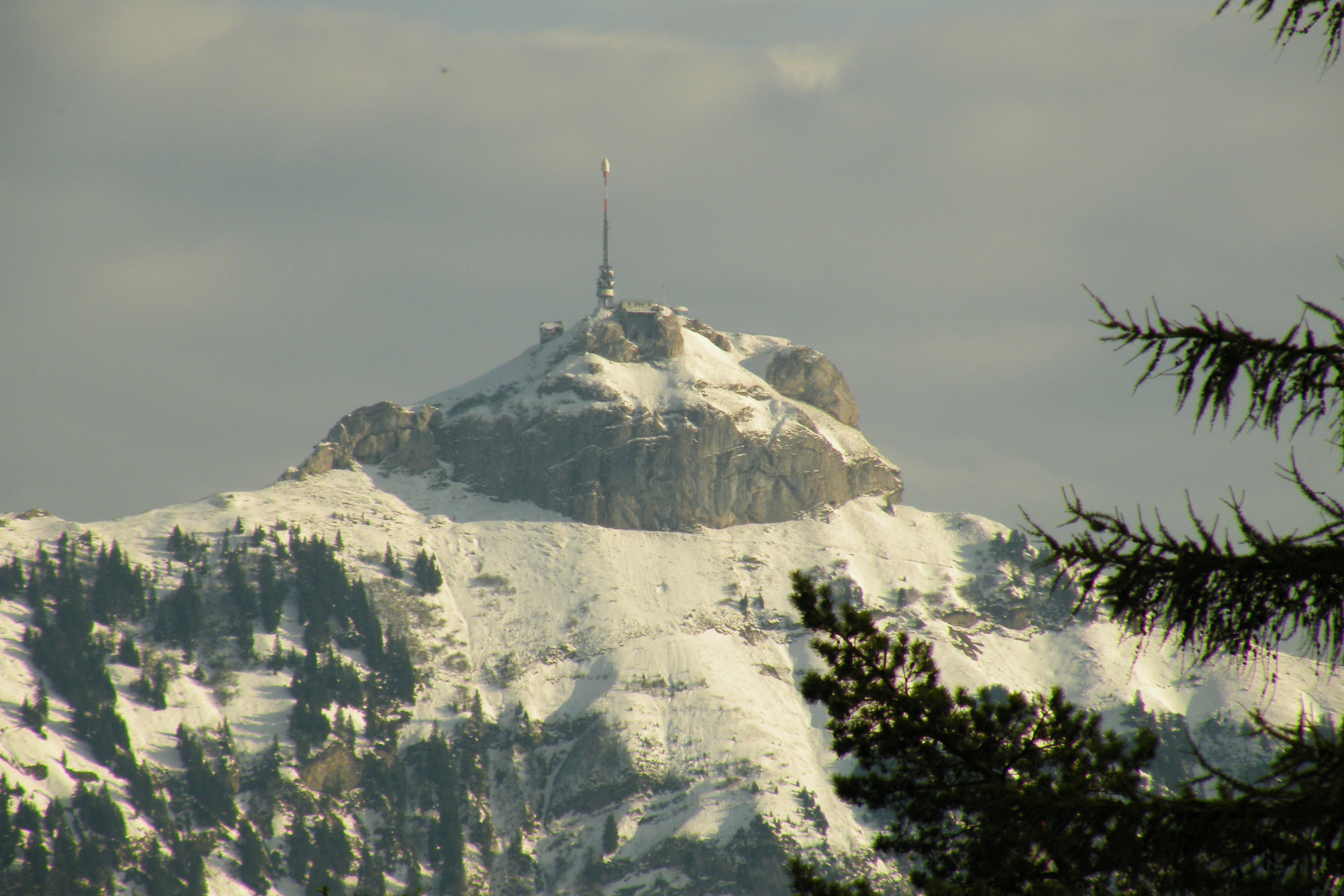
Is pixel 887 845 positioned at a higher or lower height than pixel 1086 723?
lower

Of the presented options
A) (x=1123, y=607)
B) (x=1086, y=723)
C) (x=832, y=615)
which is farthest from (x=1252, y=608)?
(x=1086, y=723)

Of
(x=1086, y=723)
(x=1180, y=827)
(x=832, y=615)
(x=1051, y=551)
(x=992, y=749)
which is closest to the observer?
(x=1180, y=827)

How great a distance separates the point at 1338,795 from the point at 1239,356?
142 inches

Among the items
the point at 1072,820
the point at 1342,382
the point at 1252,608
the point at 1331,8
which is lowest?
the point at 1072,820

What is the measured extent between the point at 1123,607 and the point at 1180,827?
1.78 meters

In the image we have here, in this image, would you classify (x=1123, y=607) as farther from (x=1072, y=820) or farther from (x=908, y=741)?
(x=908, y=741)

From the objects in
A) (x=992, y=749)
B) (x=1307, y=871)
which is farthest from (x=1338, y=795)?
(x=992, y=749)

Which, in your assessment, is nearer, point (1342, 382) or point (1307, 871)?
point (1307, 871)

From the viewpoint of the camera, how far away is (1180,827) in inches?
474

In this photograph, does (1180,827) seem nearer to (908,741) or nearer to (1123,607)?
(1123,607)

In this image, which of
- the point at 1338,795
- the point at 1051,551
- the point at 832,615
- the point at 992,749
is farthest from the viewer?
the point at 832,615

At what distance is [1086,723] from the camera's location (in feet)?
85.4

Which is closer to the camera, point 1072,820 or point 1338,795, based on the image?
point 1338,795

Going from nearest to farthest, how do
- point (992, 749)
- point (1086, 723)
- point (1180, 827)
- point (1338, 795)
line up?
point (1338, 795), point (1180, 827), point (992, 749), point (1086, 723)
